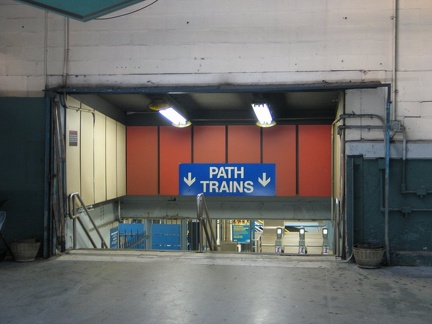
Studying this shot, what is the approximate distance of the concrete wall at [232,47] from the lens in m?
6.32

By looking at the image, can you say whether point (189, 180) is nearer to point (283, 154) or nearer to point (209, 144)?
point (209, 144)

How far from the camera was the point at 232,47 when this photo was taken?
662 cm

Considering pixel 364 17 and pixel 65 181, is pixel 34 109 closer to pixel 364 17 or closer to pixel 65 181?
pixel 65 181

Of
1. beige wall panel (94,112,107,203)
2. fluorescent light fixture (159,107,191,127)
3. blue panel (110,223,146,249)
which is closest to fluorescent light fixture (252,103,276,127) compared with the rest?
fluorescent light fixture (159,107,191,127)

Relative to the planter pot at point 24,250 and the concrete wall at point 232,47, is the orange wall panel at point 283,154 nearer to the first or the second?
the concrete wall at point 232,47

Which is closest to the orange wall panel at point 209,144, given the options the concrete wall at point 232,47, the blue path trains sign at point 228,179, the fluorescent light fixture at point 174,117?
the fluorescent light fixture at point 174,117

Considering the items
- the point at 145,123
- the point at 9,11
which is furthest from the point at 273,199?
the point at 9,11

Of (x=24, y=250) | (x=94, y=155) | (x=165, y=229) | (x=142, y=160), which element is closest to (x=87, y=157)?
(x=94, y=155)

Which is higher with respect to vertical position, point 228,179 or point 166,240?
point 228,179

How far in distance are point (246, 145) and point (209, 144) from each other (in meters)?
0.88

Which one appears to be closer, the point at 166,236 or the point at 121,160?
the point at 121,160

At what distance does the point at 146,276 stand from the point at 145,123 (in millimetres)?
5525

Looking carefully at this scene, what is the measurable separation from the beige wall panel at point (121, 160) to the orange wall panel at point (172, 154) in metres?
0.88

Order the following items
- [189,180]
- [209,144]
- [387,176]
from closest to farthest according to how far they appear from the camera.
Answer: [387,176] < [189,180] < [209,144]
